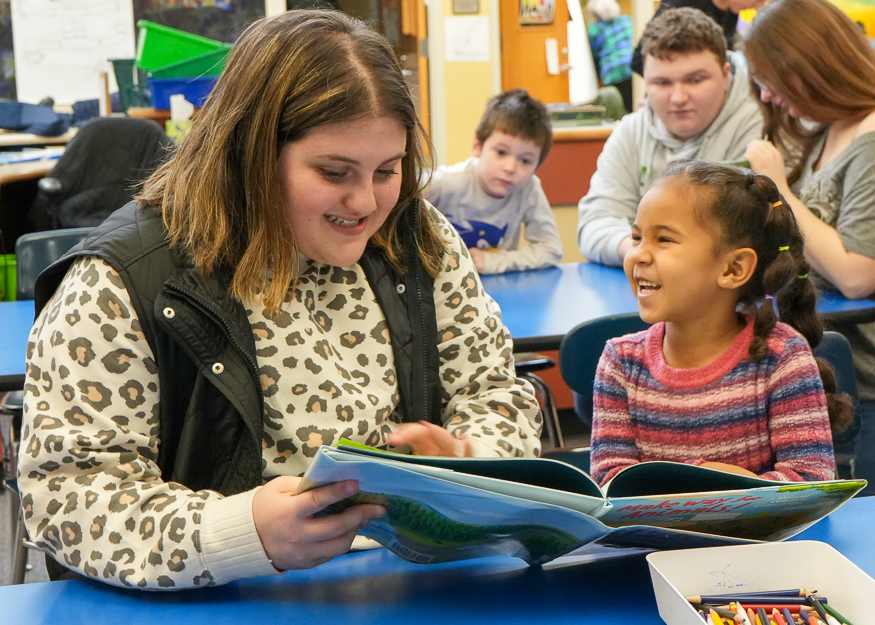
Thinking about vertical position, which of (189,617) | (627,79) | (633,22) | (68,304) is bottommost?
(189,617)

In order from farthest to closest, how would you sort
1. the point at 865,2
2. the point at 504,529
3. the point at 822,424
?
the point at 865,2 < the point at 822,424 < the point at 504,529

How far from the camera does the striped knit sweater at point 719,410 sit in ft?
3.63

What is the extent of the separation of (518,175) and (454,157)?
198cm

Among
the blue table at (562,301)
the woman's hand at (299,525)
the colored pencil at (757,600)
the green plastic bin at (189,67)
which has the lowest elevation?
the blue table at (562,301)

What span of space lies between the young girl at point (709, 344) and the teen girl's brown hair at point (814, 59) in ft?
2.78

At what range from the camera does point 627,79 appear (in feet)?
16.2

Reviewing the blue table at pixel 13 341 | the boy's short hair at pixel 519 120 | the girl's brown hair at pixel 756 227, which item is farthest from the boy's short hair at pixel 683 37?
the blue table at pixel 13 341

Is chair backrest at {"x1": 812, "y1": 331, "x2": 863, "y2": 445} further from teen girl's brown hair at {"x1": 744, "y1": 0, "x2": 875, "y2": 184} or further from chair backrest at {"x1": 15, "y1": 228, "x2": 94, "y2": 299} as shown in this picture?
chair backrest at {"x1": 15, "y1": 228, "x2": 94, "y2": 299}

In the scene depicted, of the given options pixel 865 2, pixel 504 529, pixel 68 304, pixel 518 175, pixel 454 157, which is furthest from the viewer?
pixel 454 157

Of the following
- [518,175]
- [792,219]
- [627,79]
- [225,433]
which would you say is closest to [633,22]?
[627,79]

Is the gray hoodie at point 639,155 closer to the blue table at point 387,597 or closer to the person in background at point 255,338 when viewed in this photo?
the person in background at point 255,338

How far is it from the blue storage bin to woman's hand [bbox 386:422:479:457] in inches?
144

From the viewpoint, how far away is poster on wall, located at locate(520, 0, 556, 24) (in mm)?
4934

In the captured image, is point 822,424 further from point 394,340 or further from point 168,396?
point 168,396
